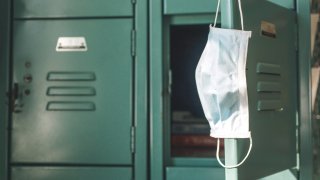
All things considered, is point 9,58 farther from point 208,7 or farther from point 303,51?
point 303,51

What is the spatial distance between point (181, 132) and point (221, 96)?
95cm

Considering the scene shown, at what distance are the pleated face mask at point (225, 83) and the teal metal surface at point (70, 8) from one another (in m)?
0.57

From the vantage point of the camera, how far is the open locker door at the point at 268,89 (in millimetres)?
1210

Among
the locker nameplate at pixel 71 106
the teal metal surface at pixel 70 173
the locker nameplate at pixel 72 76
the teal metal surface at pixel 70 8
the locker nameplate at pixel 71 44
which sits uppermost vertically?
the teal metal surface at pixel 70 8

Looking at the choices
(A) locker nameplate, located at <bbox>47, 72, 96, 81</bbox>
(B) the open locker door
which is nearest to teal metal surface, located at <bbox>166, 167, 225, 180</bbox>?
(B) the open locker door

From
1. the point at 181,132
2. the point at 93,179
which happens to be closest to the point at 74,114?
the point at 93,179

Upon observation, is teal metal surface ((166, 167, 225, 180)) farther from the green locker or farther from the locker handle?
the locker handle

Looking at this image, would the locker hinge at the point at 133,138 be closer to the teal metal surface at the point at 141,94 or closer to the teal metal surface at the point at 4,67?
the teal metal surface at the point at 141,94

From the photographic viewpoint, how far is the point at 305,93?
156cm

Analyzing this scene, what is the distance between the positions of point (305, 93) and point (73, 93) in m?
0.98

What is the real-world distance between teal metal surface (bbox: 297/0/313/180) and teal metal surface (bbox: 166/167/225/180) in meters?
0.33

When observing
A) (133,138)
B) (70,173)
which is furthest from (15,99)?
(133,138)

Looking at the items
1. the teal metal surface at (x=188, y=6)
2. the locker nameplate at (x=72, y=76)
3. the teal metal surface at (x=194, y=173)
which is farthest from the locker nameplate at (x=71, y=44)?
the teal metal surface at (x=194, y=173)

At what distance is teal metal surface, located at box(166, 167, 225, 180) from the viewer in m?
1.58
